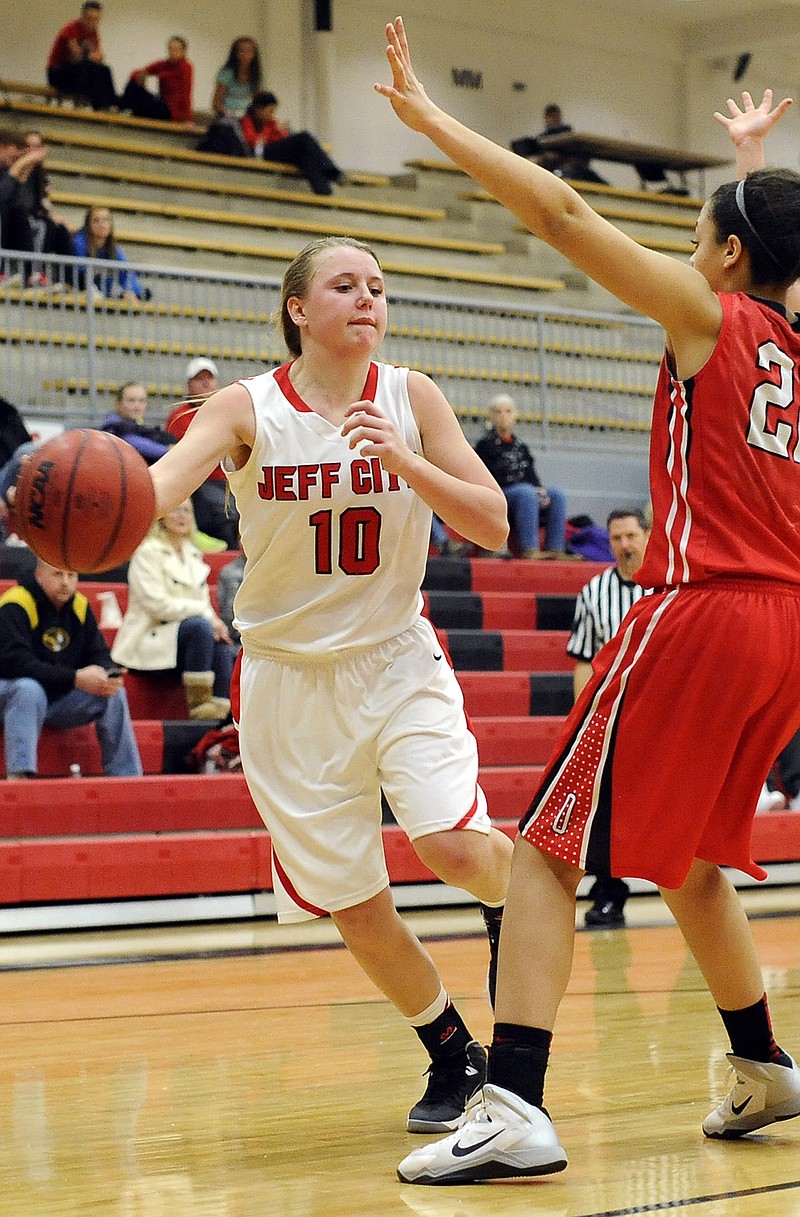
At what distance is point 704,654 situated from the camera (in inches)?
114

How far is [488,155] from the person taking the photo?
279 cm

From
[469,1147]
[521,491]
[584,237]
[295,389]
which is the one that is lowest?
[469,1147]

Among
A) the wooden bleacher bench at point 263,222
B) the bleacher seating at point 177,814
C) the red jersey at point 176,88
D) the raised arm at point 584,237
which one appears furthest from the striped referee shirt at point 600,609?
the red jersey at point 176,88

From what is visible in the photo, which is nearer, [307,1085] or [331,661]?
[331,661]

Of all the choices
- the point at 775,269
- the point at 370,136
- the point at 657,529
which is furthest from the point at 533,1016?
the point at 370,136

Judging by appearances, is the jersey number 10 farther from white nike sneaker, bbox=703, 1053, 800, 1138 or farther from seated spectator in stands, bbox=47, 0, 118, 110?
seated spectator in stands, bbox=47, 0, 118, 110

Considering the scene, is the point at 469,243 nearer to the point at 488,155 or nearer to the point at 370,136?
the point at 370,136

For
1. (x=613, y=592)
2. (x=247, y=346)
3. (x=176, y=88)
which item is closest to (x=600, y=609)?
(x=613, y=592)

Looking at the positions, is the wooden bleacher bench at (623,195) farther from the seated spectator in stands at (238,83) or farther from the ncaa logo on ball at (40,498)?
the ncaa logo on ball at (40,498)

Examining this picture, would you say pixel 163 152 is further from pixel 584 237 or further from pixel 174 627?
pixel 584 237

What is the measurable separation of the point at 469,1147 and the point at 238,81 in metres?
16.0

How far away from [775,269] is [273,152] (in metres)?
14.6

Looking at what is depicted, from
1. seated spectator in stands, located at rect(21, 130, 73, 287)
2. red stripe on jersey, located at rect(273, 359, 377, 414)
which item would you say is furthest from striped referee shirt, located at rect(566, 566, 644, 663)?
seated spectator in stands, located at rect(21, 130, 73, 287)

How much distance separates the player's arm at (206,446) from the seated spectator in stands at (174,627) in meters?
4.76
